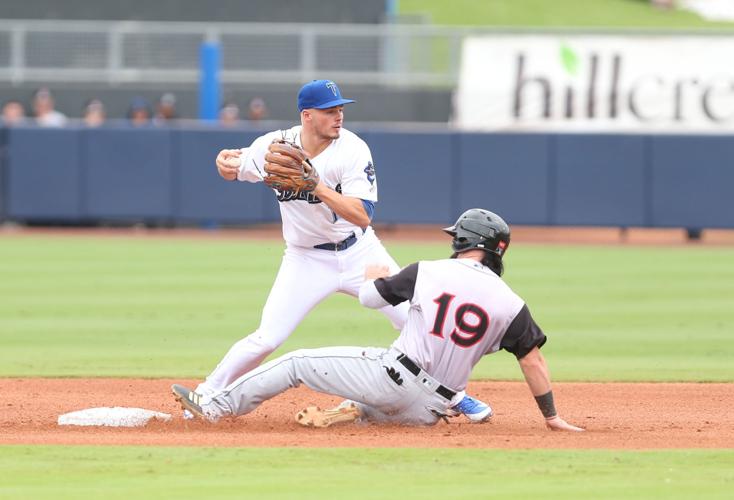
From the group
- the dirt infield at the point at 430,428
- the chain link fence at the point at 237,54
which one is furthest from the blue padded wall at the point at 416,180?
the dirt infield at the point at 430,428

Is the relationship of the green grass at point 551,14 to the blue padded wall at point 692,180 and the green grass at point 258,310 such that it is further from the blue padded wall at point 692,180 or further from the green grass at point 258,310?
the green grass at point 258,310

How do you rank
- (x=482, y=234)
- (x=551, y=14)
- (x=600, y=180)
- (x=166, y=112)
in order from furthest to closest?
(x=551, y=14) → (x=166, y=112) → (x=600, y=180) → (x=482, y=234)

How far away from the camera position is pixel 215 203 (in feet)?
71.3

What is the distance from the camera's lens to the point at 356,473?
616 centimetres

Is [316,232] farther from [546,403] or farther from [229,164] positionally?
[546,403]

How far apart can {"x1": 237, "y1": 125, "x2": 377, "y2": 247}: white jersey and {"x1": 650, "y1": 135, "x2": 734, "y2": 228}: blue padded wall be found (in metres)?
13.8

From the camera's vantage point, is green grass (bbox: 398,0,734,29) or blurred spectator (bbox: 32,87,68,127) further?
green grass (bbox: 398,0,734,29)

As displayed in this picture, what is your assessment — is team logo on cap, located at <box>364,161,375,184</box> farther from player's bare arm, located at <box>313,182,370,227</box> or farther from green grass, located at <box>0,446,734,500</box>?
green grass, located at <box>0,446,734,500</box>

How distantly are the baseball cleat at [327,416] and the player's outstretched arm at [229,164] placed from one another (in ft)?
4.66

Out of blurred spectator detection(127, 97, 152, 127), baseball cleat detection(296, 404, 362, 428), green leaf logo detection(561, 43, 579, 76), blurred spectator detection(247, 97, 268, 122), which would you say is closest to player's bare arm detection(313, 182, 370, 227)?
baseball cleat detection(296, 404, 362, 428)

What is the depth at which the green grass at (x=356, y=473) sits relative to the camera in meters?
5.78

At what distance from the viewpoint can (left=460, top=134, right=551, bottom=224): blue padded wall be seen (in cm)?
2103

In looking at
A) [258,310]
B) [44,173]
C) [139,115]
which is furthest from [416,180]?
[258,310]

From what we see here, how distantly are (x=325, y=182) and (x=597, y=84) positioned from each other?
55.8ft
